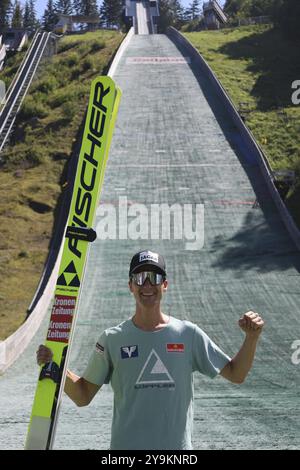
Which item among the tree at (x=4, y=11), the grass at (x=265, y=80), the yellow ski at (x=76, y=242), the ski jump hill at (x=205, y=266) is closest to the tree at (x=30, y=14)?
the tree at (x=4, y=11)

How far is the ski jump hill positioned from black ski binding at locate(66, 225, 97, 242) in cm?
431

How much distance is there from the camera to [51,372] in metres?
4.11

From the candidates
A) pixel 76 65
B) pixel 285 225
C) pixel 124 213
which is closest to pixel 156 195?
pixel 124 213

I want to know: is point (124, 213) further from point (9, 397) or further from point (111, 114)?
point (111, 114)

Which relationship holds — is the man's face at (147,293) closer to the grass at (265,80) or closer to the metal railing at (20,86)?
the grass at (265,80)

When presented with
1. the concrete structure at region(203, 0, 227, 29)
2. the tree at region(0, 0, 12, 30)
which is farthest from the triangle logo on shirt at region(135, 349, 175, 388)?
the tree at region(0, 0, 12, 30)

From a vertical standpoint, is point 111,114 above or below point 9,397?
above

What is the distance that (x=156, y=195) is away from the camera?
91.8ft

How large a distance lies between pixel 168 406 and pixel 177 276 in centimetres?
1639

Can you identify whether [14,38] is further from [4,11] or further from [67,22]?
[4,11]

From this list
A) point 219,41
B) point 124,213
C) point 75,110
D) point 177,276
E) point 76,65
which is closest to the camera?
point 177,276

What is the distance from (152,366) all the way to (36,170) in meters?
30.4

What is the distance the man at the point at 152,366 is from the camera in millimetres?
3787

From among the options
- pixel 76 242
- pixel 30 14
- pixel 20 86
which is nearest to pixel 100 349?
pixel 76 242
